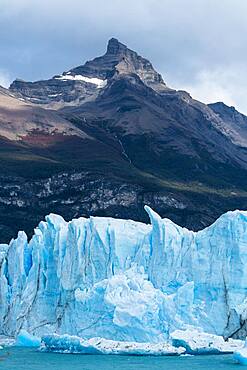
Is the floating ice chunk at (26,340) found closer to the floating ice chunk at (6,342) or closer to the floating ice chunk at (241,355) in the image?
the floating ice chunk at (6,342)

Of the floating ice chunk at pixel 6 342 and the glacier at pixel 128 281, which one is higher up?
the glacier at pixel 128 281

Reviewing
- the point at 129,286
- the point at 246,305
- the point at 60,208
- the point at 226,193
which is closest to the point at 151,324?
the point at 129,286

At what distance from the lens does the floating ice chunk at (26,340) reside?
4466 centimetres

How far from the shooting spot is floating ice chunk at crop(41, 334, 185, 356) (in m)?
39.6

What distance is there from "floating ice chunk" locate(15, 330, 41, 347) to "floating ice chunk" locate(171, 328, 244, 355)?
9273mm

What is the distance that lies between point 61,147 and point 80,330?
4466 inches

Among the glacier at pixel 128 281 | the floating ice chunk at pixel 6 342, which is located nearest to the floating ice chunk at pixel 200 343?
the glacier at pixel 128 281

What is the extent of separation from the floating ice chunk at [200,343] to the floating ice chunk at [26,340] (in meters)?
9.27

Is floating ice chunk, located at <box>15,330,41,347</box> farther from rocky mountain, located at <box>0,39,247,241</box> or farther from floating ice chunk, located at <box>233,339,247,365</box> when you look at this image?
rocky mountain, located at <box>0,39,247,241</box>

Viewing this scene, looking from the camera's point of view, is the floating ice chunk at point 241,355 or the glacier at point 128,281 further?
the glacier at point 128,281

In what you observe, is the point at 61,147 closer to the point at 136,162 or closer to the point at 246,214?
the point at 136,162

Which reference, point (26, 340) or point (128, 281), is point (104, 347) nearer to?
point (128, 281)

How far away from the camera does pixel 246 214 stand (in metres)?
45.8

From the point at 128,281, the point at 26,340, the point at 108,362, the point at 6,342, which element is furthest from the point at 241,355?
the point at 6,342
